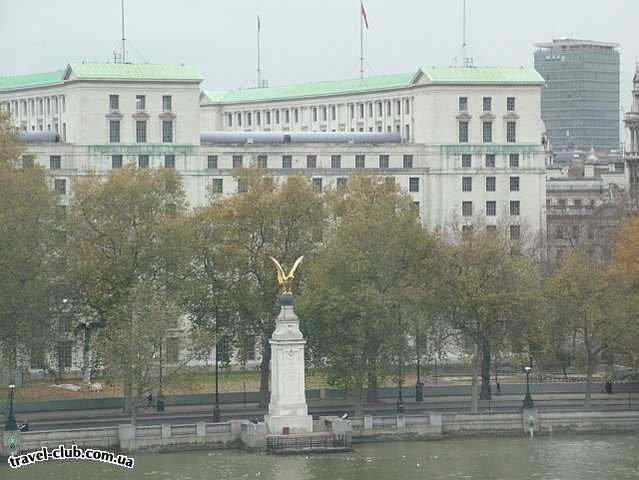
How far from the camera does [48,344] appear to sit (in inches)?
5856

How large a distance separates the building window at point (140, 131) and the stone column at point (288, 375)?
59.2m

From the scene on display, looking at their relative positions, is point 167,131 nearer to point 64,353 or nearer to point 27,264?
point 64,353

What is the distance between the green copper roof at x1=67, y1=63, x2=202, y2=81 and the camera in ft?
631

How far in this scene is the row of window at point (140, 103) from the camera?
19200 centimetres

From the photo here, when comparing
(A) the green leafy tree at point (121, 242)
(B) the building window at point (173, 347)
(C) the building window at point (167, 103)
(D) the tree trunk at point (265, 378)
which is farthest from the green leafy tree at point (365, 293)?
(C) the building window at point (167, 103)

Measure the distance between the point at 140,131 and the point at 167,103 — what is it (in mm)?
3505

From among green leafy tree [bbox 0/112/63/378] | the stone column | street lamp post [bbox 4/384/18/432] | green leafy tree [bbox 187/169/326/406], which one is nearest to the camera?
street lamp post [bbox 4/384/18/432]

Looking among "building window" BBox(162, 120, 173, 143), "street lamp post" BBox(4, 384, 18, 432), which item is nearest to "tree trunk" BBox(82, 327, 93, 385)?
"street lamp post" BBox(4, 384, 18, 432)

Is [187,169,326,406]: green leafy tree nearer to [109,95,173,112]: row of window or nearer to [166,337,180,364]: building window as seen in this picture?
[166,337,180,364]: building window

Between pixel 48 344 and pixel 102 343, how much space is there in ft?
34.6

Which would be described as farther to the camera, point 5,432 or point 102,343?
point 102,343

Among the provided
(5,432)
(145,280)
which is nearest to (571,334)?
(145,280)

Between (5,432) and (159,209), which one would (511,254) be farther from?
(5,432)

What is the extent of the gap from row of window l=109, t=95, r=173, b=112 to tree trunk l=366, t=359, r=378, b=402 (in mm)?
48095
